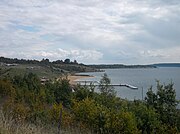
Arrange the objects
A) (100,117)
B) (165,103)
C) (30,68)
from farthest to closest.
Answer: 1. (30,68)
2. (165,103)
3. (100,117)

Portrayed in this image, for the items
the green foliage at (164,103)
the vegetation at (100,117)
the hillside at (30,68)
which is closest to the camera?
the vegetation at (100,117)

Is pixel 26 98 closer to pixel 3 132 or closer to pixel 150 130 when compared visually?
pixel 150 130

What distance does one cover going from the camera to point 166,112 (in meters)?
17.5

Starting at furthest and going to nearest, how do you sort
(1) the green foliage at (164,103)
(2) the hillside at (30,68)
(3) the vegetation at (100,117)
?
1. (2) the hillside at (30,68)
2. (1) the green foliage at (164,103)
3. (3) the vegetation at (100,117)

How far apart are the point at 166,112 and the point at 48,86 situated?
82.9 feet

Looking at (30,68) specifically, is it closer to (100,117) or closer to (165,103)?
(165,103)

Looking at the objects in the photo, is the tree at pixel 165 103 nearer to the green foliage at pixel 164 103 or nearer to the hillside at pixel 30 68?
the green foliage at pixel 164 103

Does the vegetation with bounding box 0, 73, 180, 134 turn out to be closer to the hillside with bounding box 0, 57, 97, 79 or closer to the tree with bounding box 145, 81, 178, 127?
the tree with bounding box 145, 81, 178, 127

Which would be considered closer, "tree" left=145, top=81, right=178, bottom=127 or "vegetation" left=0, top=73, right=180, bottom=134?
"vegetation" left=0, top=73, right=180, bottom=134

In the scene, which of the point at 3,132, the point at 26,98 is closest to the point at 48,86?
the point at 26,98

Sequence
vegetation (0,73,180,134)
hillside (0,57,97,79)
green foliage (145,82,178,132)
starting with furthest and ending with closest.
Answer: hillside (0,57,97,79) → green foliage (145,82,178,132) → vegetation (0,73,180,134)

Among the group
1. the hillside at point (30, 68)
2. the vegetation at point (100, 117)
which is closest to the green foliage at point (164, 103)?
the vegetation at point (100, 117)

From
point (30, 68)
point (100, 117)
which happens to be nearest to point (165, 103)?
point (100, 117)

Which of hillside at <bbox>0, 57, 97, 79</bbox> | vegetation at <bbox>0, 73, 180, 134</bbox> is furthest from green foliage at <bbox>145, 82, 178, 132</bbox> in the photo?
hillside at <bbox>0, 57, 97, 79</bbox>
